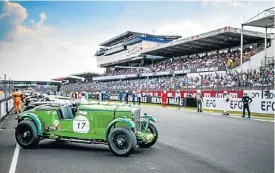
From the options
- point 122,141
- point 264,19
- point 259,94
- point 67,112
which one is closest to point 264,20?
point 264,19

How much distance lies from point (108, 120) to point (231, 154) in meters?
2.98

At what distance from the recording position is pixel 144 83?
50.0 meters

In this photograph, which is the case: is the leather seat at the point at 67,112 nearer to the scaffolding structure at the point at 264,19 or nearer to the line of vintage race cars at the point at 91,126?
the line of vintage race cars at the point at 91,126

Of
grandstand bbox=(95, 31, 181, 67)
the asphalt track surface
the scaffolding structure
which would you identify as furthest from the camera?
grandstand bbox=(95, 31, 181, 67)

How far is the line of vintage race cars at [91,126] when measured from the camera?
7.18 metres

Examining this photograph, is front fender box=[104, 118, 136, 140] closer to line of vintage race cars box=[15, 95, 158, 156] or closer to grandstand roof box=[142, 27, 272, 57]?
line of vintage race cars box=[15, 95, 158, 156]

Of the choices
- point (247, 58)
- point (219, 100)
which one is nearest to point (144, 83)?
point (247, 58)

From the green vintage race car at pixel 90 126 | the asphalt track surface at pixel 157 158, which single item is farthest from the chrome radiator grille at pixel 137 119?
the asphalt track surface at pixel 157 158

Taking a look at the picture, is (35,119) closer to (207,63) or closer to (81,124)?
(81,124)

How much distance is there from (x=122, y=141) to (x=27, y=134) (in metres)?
2.56

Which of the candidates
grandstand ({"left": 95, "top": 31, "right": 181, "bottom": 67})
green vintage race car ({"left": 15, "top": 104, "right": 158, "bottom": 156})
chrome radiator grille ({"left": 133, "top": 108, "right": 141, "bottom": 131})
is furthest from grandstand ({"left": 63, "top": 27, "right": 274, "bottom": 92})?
green vintage race car ({"left": 15, "top": 104, "right": 158, "bottom": 156})

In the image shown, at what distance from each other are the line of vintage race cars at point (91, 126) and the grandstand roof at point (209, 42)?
33118 millimetres

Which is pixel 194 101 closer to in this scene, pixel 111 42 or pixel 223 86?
pixel 223 86

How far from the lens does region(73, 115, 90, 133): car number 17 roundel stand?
7.65 metres
